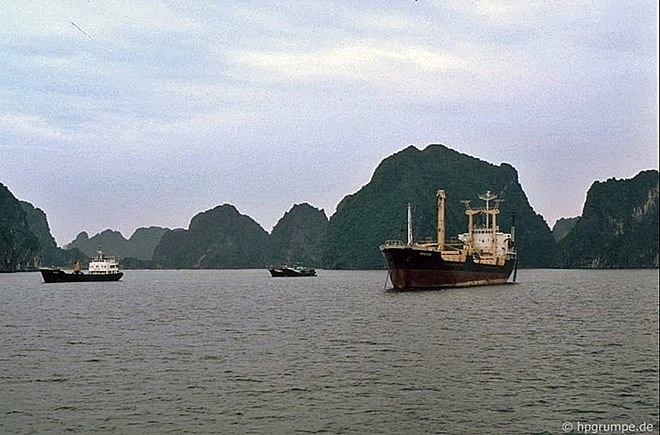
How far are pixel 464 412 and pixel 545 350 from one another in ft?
47.7

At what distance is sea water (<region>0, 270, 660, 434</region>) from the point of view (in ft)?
69.4

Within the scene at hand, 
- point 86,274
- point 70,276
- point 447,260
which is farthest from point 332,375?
point 86,274

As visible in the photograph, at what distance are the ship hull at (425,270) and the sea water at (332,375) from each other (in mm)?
32330

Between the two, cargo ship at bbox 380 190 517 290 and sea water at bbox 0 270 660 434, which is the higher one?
cargo ship at bbox 380 190 517 290

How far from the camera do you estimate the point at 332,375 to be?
28.2 metres

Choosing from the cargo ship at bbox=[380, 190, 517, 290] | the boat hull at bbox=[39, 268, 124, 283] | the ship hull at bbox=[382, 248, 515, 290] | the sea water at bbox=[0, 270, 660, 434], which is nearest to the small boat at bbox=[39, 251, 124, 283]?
the boat hull at bbox=[39, 268, 124, 283]

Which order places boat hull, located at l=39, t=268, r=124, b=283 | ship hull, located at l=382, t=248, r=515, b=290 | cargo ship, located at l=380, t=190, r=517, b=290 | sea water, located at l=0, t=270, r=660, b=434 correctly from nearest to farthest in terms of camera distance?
sea water, located at l=0, t=270, r=660, b=434 < ship hull, located at l=382, t=248, r=515, b=290 < cargo ship, located at l=380, t=190, r=517, b=290 < boat hull, located at l=39, t=268, r=124, b=283

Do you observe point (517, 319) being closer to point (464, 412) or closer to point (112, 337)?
point (112, 337)

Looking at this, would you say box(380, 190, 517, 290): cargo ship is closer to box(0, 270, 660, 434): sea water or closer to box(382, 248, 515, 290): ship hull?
box(382, 248, 515, 290): ship hull

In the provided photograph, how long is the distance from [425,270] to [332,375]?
60328 millimetres

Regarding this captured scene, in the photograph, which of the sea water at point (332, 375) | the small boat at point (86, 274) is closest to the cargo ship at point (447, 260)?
the sea water at point (332, 375)

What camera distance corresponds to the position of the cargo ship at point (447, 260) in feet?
282

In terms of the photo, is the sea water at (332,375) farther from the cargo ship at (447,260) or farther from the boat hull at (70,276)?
the boat hull at (70,276)

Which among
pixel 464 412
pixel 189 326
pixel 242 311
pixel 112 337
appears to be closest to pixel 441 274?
pixel 242 311
